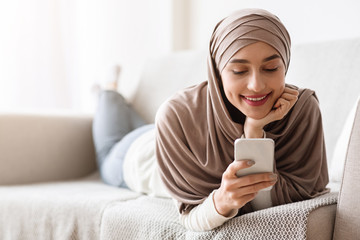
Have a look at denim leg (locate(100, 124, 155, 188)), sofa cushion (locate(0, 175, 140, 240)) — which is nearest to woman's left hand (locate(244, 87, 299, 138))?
sofa cushion (locate(0, 175, 140, 240))

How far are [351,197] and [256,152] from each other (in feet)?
0.69

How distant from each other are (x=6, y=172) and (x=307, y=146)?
1.19 metres

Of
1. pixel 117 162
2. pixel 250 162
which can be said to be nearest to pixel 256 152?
pixel 250 162

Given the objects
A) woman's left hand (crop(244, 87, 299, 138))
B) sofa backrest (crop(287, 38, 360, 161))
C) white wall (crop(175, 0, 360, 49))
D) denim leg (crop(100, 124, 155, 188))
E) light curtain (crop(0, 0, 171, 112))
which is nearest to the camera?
woman's left hand (crop(244, 87, 299, 138))

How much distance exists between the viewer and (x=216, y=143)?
95cm

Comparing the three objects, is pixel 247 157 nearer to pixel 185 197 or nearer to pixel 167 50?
pixel 185 197

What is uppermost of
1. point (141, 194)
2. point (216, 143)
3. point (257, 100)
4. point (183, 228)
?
point (257, 100)

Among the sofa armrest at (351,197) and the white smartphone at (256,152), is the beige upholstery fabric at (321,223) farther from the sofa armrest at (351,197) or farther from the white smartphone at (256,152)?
the white smartphone at (256,152)

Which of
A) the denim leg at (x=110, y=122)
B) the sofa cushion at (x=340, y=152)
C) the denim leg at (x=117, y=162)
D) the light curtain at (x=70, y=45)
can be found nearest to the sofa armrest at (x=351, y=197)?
the sofa cushion at (x=340, y=152)

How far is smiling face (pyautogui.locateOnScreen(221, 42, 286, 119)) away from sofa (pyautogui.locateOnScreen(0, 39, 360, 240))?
179mm

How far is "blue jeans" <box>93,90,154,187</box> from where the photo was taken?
162 centimetres

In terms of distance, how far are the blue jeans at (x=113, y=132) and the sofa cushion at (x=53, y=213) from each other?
0.72 ft

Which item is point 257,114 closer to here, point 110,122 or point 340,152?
point 340,152

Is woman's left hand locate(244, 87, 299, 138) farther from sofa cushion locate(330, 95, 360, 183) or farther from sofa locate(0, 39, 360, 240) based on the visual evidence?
sofa cushion locate(330, 95, 360, 183)
